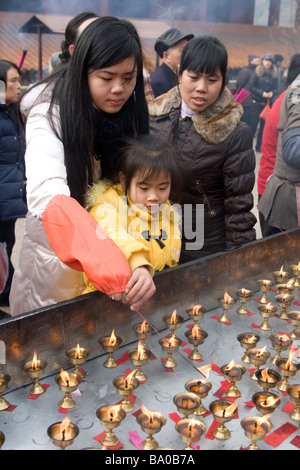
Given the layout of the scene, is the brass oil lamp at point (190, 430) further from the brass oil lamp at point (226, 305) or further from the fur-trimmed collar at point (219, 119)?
the fur-trimmed collar at point (219, 119)

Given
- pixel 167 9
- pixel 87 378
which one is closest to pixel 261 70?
pixel 167 9

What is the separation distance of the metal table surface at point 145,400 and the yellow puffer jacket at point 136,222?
360 millimetres

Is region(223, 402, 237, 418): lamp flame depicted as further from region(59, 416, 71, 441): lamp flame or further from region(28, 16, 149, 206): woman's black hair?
region(28, 16, 149, 206): woman's black hair

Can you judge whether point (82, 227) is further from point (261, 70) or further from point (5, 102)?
point (261, 70)

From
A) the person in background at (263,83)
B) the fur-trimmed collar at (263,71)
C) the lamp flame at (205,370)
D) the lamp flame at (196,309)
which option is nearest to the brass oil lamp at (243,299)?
the lamp flame at (196,309)

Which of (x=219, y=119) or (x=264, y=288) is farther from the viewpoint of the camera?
(x=219, y=119)

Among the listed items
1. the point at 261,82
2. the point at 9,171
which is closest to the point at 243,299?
the point at 9,171

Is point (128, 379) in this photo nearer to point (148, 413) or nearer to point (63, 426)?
point (148, 413)

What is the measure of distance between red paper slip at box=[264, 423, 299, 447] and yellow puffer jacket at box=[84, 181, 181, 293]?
2.25 feet

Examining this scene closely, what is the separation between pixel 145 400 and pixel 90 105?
3.55 ft

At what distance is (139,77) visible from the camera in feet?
6.61

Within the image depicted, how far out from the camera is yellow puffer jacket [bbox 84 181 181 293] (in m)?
1.98

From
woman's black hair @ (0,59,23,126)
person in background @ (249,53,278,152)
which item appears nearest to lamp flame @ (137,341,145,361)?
woman's black hair @ (0,59,23,126)

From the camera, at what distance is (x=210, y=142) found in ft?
8.44
